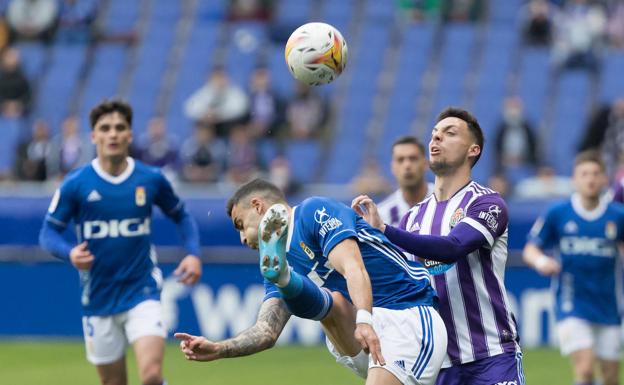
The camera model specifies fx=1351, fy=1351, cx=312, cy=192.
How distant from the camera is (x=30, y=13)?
23.1m

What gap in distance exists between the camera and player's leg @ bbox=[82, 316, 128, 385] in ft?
32.5

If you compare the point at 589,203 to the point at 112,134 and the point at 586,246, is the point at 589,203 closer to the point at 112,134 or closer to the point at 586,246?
the point at 586,246

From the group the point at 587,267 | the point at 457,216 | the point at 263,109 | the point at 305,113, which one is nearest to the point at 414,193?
the point at 587,267

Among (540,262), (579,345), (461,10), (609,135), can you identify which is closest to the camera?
(540,262)

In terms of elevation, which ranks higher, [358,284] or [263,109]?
[263,109]

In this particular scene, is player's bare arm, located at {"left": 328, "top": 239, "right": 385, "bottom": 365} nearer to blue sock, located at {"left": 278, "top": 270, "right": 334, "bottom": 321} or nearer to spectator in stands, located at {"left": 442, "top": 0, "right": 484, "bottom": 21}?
blue sock, located at {"left": 278, "top": 270, "right": 334, "bottom": 321}

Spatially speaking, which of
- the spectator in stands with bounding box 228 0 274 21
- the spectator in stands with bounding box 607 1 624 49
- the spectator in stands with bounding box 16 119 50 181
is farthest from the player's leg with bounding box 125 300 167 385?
the spectator in stands with bounding box 228 0 274 21

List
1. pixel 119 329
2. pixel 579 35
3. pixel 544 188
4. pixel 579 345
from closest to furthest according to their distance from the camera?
pixel 119 329 < pixel 579 345 < pixel 544 188 < pixel 579 35

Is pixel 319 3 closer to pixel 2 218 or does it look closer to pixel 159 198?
pixel 2 218

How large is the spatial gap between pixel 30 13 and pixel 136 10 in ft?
7.31

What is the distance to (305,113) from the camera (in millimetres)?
19891

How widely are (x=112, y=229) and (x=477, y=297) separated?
3.68 m

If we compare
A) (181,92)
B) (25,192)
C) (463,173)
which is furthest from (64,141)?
(463,173)

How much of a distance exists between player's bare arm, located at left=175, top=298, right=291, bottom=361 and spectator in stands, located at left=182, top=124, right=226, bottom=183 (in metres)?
10.9
